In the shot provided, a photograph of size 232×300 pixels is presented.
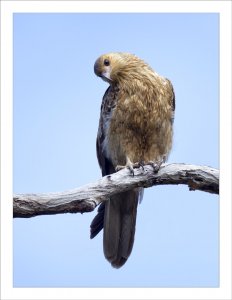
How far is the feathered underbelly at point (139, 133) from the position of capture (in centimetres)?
649

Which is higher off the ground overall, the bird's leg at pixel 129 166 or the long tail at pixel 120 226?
the bird's leg at pixel 129 166

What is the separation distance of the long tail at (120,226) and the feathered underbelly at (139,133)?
53 cm

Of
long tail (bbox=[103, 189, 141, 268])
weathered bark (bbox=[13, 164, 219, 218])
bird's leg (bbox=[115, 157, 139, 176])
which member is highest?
bird's leg (bbox=[115, 157, 139, 176])

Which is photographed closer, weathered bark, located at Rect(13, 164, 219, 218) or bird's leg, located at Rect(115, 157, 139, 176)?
weathered bark, located at Rect(13, 164, 219, 218)

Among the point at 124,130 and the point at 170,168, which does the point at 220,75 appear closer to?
the point at 170,168

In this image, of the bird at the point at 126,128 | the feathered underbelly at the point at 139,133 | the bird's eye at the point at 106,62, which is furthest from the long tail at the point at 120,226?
the bird's eye at the point at 106,62

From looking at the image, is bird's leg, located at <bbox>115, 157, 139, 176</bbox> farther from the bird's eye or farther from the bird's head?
the bird's eye

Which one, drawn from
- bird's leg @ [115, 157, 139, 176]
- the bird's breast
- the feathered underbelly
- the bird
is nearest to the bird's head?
the bird

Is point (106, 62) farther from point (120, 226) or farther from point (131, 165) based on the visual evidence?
point (120, 226)

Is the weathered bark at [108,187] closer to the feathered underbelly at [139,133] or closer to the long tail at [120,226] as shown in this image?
the feathered underbelly at [139,133]

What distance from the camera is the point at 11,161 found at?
523cm

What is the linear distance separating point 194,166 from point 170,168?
0.21 m

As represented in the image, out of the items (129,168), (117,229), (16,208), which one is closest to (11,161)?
(16,208)

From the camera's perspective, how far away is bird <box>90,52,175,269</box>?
651 cm
